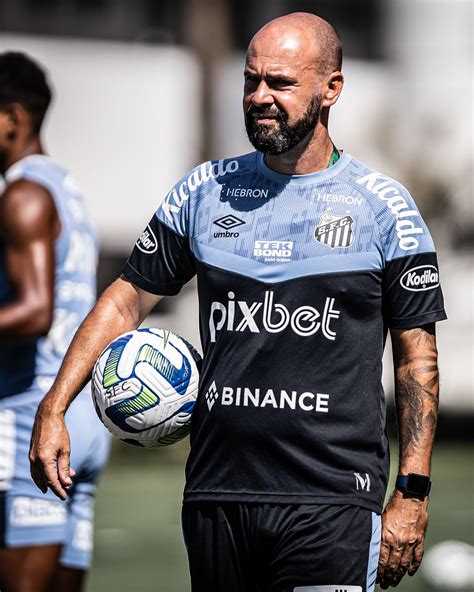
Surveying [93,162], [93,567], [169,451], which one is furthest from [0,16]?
[93,567]

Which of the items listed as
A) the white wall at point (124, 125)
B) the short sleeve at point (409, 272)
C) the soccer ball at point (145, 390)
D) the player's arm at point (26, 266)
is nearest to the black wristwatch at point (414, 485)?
the short sleeve at point (409, 272)

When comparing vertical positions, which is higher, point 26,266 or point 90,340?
point 90,340

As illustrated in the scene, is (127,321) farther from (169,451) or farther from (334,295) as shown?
(169,451)

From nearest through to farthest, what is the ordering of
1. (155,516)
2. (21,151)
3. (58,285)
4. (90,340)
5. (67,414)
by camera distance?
(90,340) → (67,414) → (58,285) → (21,151) → (155,516)

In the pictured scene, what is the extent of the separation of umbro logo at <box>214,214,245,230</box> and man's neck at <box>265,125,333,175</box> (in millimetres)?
221

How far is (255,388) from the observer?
4.26 meters

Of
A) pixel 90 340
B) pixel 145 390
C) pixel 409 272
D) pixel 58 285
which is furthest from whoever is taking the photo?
pixel 58 285

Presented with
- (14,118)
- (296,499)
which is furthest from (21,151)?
(296,499)

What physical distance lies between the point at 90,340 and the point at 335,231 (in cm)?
91

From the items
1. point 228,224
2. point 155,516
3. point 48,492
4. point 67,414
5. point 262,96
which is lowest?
point 155,516

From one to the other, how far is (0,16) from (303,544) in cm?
2042

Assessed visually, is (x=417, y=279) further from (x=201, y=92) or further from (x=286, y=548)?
(x=201, y=92)

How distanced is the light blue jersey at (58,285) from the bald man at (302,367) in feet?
4.63

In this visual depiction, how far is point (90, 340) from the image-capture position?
4.55 metres
